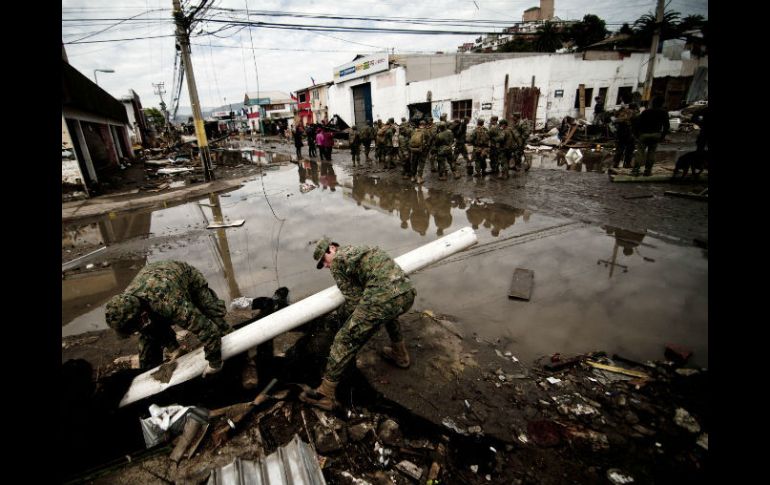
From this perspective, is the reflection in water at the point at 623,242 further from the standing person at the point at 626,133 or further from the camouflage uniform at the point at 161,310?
the standing person at the point at 626,133

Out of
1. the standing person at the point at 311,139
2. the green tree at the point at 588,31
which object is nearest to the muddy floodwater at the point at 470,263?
the standing person at the point at 311,139

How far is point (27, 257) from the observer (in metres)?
0.56

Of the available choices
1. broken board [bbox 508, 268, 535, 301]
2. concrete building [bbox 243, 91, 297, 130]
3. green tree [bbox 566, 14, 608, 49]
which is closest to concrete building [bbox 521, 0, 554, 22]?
green tree [bbox 566, 14, 608, 49]

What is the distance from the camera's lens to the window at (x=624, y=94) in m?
19.0

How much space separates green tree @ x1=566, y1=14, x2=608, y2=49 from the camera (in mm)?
37438

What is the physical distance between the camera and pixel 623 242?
505cm

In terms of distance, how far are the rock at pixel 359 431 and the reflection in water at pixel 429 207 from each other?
3.84 meters

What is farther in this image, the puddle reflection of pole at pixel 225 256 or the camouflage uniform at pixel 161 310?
the puddle reflection of pole at pixel 225 256

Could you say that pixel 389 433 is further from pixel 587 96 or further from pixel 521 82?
pixel 587 96

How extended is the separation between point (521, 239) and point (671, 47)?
23.9 metres

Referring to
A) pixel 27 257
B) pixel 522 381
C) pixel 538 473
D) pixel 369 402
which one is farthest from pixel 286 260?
pixel 27 257

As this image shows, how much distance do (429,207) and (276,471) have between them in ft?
19.8

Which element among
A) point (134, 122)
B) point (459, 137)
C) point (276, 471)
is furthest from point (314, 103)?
point (276, 471)

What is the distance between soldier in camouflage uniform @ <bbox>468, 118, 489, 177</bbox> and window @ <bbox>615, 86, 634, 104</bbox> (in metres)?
14.9
